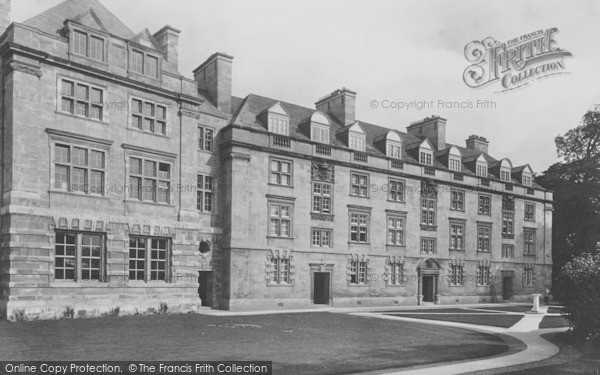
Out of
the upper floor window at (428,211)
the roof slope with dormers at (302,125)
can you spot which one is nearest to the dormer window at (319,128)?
the roof slope with dormers at (302,125)

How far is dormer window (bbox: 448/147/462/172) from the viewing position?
4391 centimetres

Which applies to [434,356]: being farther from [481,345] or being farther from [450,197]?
[450,197]

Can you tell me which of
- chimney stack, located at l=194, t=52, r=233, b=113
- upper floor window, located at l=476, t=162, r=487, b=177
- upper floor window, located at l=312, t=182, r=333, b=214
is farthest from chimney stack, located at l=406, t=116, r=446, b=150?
chimney stack, located at l=194, t=52, r=233, b=113

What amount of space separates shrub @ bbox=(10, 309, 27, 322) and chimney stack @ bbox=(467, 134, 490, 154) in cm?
4201

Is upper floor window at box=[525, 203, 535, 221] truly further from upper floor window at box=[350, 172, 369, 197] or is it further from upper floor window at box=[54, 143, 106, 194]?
upper floor window at box=[54, 143, 106, 194]

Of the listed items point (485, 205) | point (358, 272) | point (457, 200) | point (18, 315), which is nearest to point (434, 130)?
point (457, 200)

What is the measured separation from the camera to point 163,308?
2580cm

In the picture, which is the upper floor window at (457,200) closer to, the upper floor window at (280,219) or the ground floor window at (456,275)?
the ground floor window at (456,275)

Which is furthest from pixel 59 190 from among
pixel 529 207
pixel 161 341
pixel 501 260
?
pixel 529 207

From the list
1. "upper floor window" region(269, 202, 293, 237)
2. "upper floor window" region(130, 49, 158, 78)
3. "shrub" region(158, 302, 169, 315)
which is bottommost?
"shrub" region(158, 302, 169, 315)

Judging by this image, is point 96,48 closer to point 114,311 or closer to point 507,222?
point 114,311

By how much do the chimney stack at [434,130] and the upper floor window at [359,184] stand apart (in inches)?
484

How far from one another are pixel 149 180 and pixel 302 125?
12880mm

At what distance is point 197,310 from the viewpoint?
2722 cm
